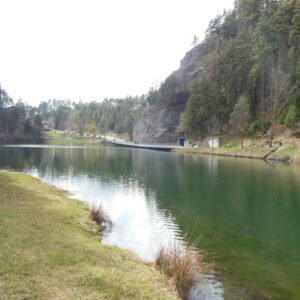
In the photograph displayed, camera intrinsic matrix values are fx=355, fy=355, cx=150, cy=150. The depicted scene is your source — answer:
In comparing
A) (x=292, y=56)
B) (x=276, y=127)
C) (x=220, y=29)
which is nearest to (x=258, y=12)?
(x=220, y=29)

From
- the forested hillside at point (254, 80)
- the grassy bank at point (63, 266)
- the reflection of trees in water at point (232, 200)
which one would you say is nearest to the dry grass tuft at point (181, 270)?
the grassy bank at point (63, 266)

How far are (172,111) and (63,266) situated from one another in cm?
15910

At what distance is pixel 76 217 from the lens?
913 inches

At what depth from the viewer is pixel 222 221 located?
27.3 m

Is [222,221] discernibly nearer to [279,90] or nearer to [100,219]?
[100,219]

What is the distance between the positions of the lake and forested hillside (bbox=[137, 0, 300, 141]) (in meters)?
54.2

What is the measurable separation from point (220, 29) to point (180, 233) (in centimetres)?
17265

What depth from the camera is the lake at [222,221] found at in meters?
16.5

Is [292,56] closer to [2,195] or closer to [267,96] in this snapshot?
[267,96]

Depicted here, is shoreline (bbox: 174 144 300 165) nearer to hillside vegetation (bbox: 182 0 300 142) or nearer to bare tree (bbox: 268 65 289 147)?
hillside vegetation (bbox: 182 0 300 142)

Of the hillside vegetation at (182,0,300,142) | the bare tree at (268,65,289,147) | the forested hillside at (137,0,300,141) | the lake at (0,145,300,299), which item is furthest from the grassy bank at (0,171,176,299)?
the bare tree at (268,65,289,147)

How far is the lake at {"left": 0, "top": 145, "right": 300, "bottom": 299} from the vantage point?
16.5 metres

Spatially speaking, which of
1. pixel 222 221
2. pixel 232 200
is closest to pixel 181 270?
pixel 222 221

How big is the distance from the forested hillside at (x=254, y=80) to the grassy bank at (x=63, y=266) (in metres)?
81.7
